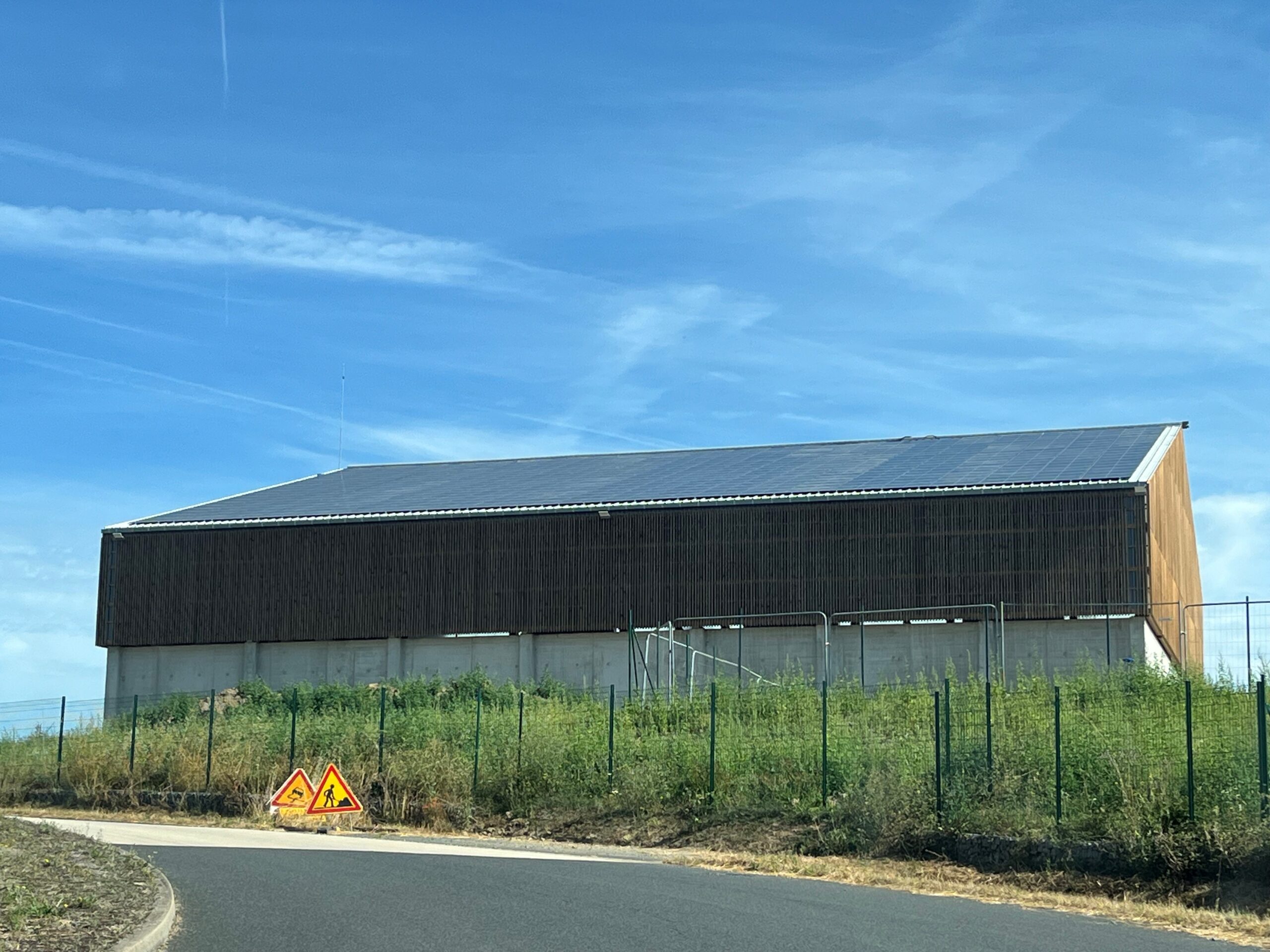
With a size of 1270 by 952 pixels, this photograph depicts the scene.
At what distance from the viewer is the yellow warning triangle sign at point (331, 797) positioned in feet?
84.6

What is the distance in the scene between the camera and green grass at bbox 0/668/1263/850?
19.4 meters

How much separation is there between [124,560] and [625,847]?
32.7 metres

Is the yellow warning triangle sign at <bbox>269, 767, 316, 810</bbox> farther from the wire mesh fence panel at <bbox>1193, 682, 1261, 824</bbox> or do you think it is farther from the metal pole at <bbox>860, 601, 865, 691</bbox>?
the metal pole at <bbox>860, 601, 865, 691</bbox>

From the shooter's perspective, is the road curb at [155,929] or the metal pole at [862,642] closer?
the road curb at [155,929]

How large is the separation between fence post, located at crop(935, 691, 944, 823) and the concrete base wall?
1527cm

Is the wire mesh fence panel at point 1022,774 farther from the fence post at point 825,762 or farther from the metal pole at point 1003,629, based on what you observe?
the metal pole at point 1003,629

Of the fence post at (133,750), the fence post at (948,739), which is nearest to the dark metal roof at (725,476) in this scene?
the fence post at (133,750)

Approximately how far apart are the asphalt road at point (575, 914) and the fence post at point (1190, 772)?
3.09 m

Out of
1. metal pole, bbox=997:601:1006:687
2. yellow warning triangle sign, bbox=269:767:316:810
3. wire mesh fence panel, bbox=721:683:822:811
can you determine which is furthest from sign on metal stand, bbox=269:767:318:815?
metal pole, bbox=997:601:1006:687

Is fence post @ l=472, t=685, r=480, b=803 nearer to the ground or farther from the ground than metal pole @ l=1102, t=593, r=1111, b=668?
nearer to the ground

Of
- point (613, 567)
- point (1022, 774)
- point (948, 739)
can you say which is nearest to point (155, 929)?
point (948, 739)

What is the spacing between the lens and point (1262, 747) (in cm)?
1792

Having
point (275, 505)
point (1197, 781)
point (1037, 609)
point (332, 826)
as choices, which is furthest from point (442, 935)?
point (275, 505)

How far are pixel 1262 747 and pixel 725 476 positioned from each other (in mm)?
32860
